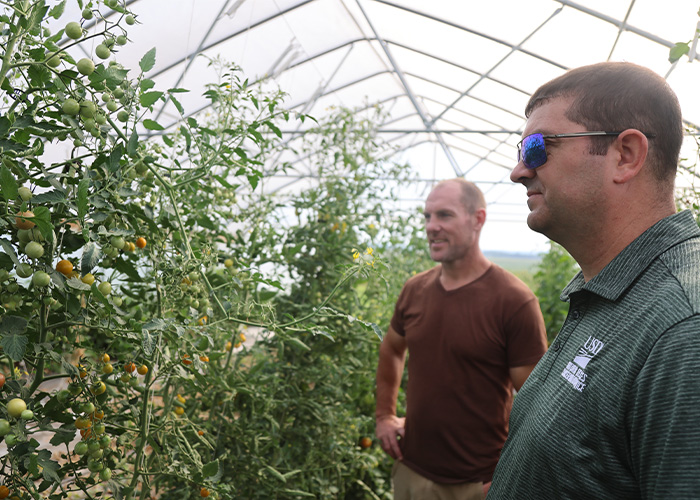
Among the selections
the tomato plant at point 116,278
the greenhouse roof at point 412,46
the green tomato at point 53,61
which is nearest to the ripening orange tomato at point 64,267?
the tomato plant at point 116,278

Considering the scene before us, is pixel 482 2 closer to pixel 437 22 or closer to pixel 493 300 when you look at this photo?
pixel 437 22

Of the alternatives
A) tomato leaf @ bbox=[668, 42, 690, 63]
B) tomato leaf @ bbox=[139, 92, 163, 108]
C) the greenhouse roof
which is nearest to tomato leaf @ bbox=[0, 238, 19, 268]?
tomato leaf @ bbox=[139, 92, 163, 108]

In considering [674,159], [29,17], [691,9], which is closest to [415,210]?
[691,9]

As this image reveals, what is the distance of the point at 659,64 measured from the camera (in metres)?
4.81

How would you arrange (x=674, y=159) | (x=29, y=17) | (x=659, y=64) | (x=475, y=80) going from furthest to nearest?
(x=475, y=80), (x=659, y=64), (x=674, y=159), (x=29, y=17)

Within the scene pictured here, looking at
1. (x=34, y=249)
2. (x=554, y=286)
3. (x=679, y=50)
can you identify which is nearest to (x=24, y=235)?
(x=34, y=249)

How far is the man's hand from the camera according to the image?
2.43 m

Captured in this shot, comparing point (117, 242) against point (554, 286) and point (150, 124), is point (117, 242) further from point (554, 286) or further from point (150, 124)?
point (554, 286)

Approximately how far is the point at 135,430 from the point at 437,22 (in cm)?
520

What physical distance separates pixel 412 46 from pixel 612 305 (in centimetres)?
579

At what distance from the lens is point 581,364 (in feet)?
3.30

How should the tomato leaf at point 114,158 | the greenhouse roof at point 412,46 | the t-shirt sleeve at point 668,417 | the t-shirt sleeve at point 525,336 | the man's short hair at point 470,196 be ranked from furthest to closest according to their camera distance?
the greenhouse roof at point 412,46 < the man's short hair at point 470,196 < the t-shirt sleeve at point 525,336 < the tomato leaf at point 114,158 < the t-shirt sleeve at point 668,417

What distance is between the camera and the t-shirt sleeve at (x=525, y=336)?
2.12m

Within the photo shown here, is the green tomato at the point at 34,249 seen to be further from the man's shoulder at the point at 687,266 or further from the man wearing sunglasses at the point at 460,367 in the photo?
the man wearing sunglasses at the point at 460,367
